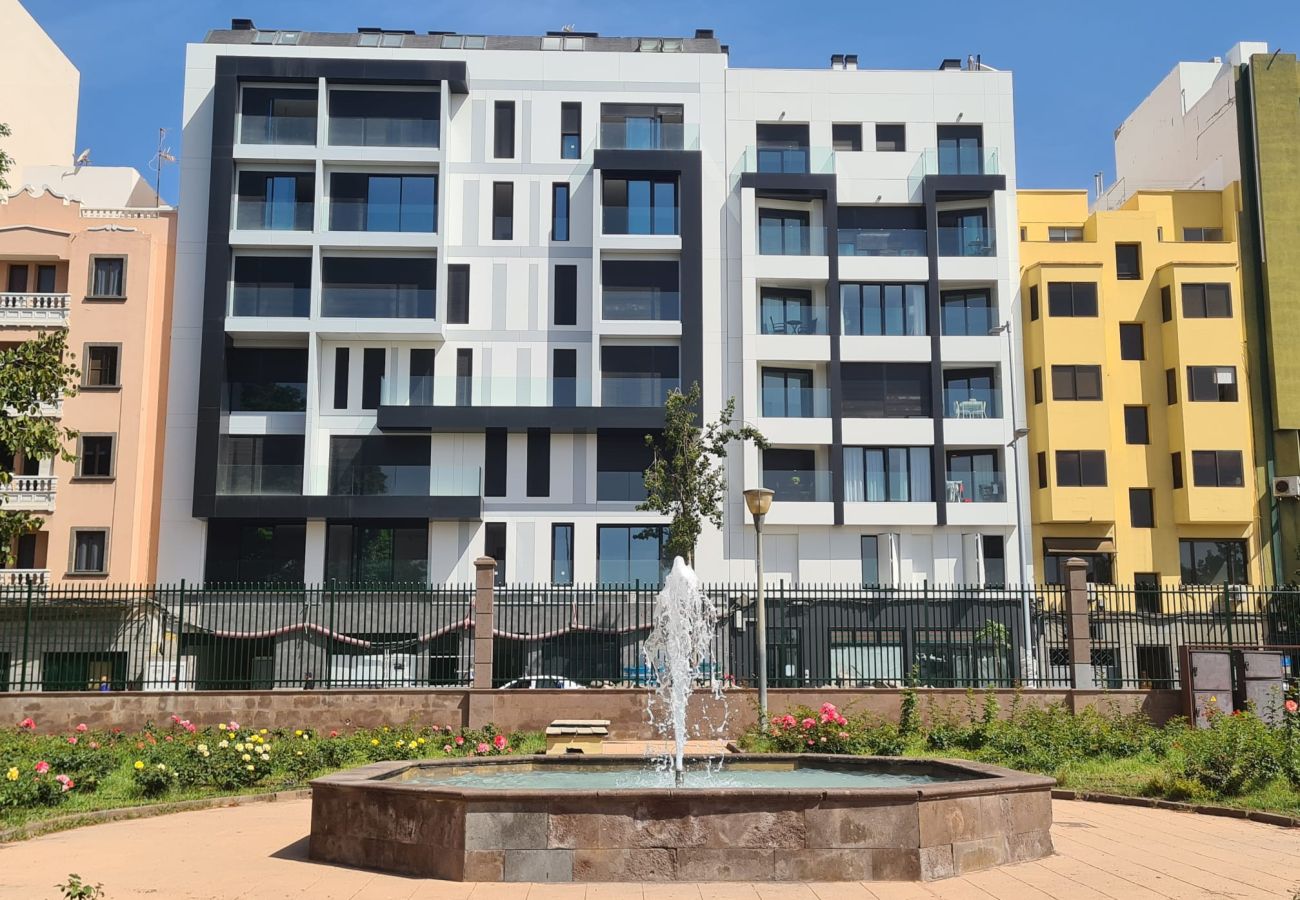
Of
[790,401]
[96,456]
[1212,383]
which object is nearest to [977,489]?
[790,401]

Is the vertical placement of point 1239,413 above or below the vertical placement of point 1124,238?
below

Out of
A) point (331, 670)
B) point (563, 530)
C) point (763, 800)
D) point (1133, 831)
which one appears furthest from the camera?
point (563, 530)

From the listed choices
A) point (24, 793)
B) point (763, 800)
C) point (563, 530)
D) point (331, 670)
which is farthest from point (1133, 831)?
point (563, 530)

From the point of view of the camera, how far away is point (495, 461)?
40.3 meters

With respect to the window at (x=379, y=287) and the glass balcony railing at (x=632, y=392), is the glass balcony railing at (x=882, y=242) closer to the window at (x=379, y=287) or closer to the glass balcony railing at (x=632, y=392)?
the glass balcony railing at (x=632, y=392)

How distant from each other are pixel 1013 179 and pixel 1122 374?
25.6ft

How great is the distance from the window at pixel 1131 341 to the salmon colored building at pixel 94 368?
106 feet

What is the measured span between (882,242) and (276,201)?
816 inches

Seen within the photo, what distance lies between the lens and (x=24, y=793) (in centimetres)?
1404

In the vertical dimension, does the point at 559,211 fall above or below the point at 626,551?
above

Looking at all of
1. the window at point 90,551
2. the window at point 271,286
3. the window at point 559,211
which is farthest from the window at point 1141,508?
the window at point 90,551

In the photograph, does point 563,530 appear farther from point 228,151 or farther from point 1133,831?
point 1133,831

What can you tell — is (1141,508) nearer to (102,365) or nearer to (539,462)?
(539,462)

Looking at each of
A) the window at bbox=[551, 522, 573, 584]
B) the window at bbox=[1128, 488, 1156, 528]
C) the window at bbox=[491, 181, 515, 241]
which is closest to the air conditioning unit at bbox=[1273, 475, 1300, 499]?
the window at bbox=[1128, 488, 1156, 528]
